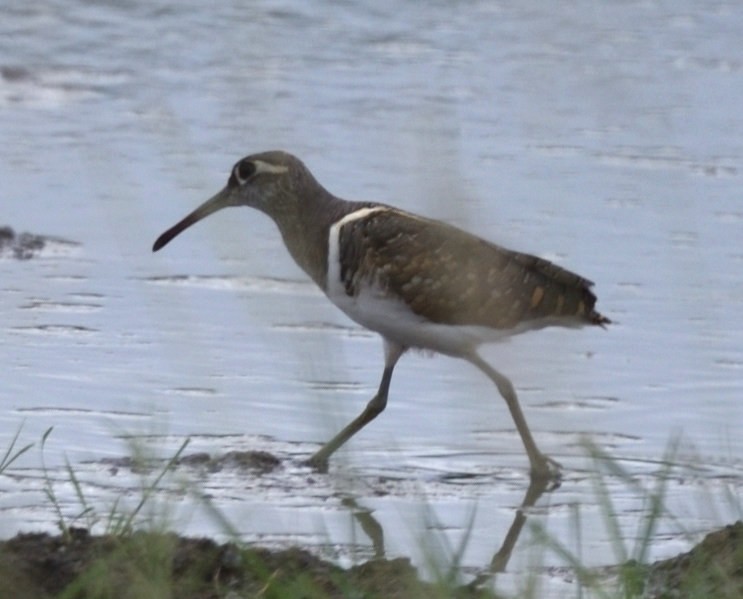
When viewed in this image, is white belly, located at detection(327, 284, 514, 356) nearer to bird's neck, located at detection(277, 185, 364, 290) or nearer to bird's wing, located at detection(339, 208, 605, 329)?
bird's wing, located at detection(339, 208, 605, 329)

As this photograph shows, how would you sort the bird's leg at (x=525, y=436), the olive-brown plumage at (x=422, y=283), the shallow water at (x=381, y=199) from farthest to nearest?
the olive-brown plumage at (x=422, y=283) < the bird's leg at (x=525, y=436) < the shallow water at (x=381, y=199)

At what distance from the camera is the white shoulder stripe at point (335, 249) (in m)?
6.72

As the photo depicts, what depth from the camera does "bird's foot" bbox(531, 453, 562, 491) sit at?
20.5ft

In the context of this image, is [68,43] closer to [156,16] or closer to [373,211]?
[156,16]

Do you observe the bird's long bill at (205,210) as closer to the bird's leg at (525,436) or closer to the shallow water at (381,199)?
the shallow water at (381,199)

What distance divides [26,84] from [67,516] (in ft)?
21.9

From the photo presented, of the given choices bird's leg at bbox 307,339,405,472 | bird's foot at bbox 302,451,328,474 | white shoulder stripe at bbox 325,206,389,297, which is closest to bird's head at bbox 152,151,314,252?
white shoulder stripe at bbox 325,206,389,297

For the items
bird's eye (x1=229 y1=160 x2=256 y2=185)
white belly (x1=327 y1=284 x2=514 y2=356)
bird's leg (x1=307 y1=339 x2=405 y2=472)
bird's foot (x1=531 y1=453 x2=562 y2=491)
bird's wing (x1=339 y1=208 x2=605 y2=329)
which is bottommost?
bird's foot (x1=531 y1=453 x2=562 y2=491)

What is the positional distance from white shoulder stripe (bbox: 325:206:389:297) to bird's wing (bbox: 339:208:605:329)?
0.02 m

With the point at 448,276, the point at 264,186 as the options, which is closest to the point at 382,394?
the point at 448,276

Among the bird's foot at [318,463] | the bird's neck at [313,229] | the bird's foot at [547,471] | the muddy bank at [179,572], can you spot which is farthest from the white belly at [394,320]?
the muddy bank at [179,572]

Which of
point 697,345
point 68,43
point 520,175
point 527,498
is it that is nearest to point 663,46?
point 520,175

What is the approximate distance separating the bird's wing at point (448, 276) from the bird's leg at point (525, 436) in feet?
0.67

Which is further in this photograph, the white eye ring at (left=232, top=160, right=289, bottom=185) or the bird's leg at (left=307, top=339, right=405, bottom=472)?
the white eye ring at (left=232, top=160, right=289, bottom=185)
